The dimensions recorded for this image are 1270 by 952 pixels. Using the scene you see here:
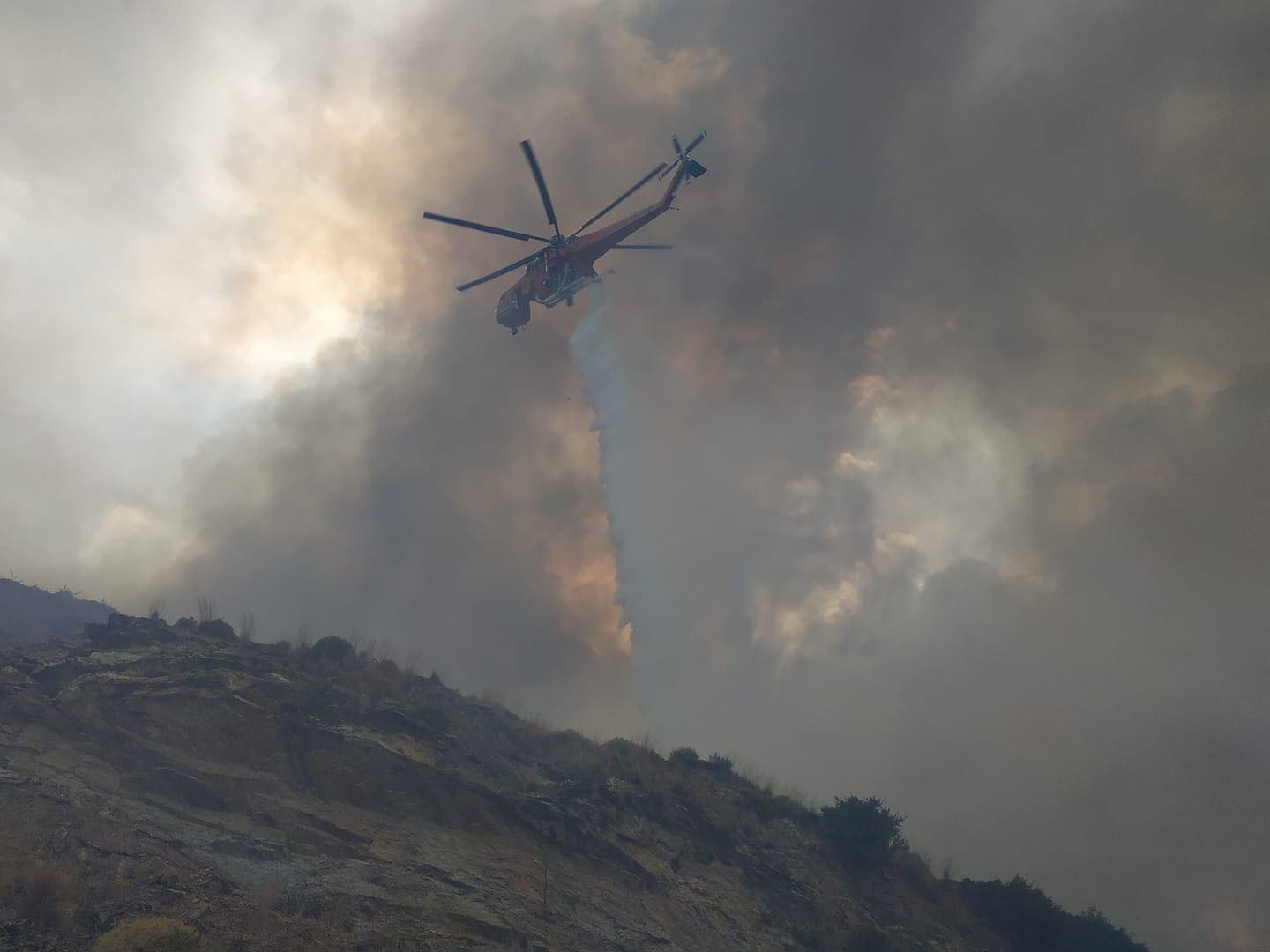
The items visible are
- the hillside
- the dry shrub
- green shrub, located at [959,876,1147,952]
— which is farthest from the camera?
green shrub, located at [959,876,1147,952]

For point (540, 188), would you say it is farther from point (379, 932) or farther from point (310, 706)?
point (379, 932)

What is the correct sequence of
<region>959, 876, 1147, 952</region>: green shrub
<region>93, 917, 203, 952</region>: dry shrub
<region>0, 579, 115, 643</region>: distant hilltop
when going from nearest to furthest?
<region>93, 917, 203, 952</region>: dry shrub
<region>959, 876, 1147, 952</region>: green shrub
<region>0, 579, 115, 643</region>: distant hilltop

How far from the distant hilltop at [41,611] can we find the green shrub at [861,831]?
69.7 meters

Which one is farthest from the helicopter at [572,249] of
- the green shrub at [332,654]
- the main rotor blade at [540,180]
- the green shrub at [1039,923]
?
the green shrub at [1039,923]

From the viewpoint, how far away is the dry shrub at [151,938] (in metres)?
24.1

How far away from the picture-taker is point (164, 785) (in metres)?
34.8

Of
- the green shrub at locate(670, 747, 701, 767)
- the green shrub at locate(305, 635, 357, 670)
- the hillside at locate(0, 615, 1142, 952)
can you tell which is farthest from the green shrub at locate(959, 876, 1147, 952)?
the green shrub at locate(305, 635, 357, 670)

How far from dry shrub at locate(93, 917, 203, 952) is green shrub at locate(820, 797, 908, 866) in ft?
128

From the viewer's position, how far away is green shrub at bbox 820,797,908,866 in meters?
50.7

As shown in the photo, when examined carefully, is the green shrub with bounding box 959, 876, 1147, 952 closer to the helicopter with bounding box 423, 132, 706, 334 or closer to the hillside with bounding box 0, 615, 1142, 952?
the hillside with bounding box 0, 615, 1142, 952

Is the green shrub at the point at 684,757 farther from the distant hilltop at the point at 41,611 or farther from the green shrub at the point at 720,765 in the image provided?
the distant hilltop at the point at 41,611

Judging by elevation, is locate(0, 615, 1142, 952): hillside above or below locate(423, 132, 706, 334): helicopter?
below

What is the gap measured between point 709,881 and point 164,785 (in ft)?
91.6

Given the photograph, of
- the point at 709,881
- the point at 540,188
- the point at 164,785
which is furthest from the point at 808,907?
the point at 540,188
